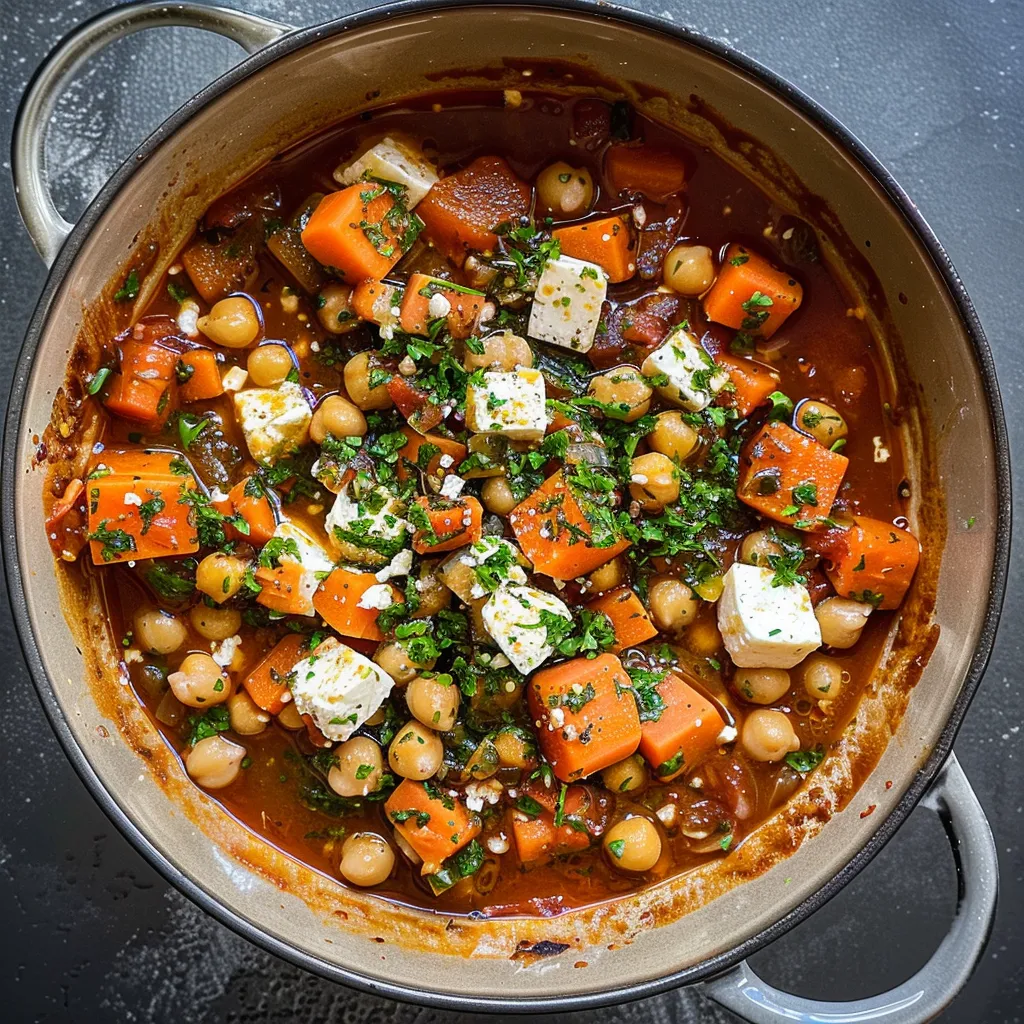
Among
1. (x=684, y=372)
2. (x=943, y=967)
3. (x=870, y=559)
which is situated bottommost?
(x=943, y=967)

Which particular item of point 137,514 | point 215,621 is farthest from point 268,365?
point 215,621

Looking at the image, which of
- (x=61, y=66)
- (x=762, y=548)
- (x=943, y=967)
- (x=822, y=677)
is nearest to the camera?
(x=61, y=66)

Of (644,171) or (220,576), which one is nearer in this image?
(220,576)

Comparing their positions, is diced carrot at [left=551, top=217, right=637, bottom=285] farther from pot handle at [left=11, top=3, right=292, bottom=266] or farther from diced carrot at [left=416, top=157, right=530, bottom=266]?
pot handle at [left=11, top=3, right=292, bottom=266]

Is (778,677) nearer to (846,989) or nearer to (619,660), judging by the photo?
(619,660)

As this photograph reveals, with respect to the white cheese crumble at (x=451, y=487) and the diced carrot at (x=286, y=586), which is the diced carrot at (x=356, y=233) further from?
the diced carrot at (x=286, y=586)

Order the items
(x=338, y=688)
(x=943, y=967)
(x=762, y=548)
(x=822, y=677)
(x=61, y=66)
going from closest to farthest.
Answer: (x=61, y=66) < (x=943, y=967) < (x=338, y=688) < (x=762, y=548) < (x=822, y=677)

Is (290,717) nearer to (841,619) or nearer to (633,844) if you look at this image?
(633,844)

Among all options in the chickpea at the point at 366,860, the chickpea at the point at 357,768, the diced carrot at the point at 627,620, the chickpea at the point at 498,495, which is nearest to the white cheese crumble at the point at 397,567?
the chickpea at the point at 498,495
